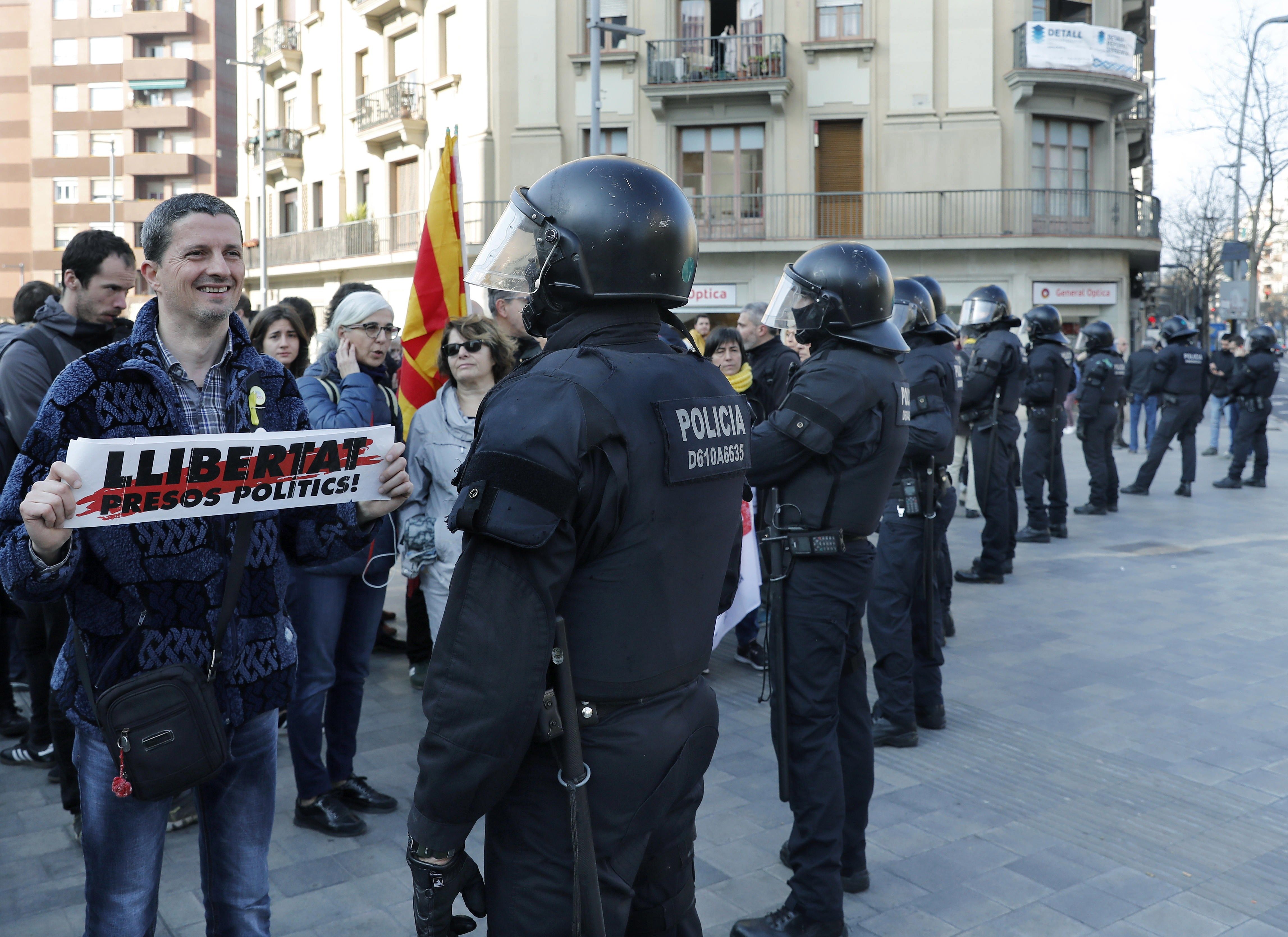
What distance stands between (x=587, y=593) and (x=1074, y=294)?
25.0m

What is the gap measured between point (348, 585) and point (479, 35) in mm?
24504

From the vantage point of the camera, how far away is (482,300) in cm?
2281

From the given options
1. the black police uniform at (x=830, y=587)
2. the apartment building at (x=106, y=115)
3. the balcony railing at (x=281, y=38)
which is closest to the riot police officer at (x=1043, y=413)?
the black police uniform at (x=830, y=587)

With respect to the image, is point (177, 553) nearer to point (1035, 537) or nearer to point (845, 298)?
point (845, 298)

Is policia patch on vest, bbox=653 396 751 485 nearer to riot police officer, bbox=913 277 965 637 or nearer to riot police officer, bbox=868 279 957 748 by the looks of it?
riot police officer, bbox=868 279 957 748

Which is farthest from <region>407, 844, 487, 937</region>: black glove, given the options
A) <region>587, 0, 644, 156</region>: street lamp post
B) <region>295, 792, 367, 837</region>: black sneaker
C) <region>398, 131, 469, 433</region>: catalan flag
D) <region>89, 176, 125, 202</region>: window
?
<region>89, 176, 125, 202</region>: window

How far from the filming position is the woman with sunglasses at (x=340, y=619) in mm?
4121

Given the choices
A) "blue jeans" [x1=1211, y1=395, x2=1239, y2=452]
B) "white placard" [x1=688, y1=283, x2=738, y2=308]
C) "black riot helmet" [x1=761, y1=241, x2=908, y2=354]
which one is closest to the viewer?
"black riot helmet" [x1=761, y1=241, x2=908, y2=354]

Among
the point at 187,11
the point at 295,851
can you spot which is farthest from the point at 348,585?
the point at 187,11

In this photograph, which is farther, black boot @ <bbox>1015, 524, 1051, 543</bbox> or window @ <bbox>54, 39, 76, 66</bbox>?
window @ <bbox>54, 39, 76, 66</bbox>

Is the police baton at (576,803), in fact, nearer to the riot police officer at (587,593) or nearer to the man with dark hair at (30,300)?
the riot police officer at (587,593)

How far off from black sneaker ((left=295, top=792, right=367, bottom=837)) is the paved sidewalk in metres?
0.06

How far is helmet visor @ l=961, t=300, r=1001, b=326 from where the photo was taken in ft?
29.1

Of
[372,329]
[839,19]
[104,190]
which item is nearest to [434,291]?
[372,329]
